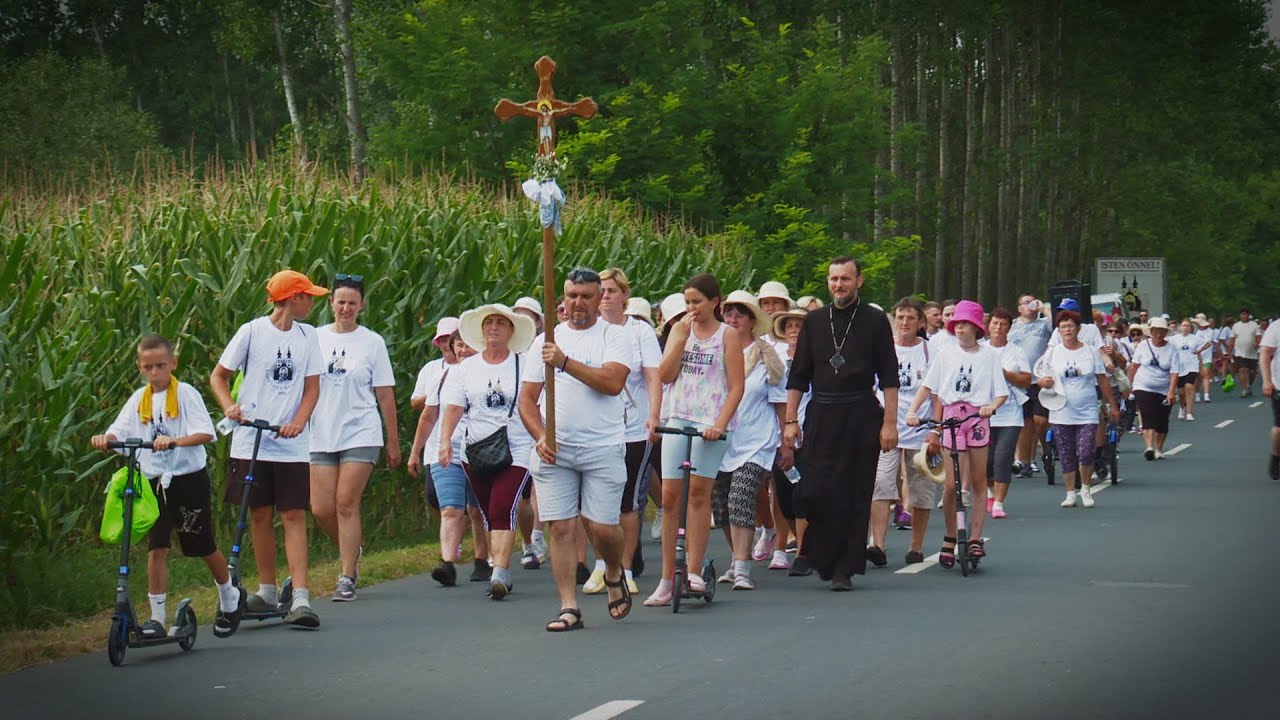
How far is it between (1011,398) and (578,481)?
6781 millimetres

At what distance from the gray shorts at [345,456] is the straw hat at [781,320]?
151 inches

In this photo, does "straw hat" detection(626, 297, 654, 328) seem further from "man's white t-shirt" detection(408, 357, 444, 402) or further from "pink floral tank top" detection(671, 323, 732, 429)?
"pink floral tank top" detection(671, 323, 732, 429)

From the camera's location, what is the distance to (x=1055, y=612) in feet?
36.3

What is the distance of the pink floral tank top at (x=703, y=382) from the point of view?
11672mm

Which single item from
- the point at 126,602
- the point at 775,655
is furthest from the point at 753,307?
the point at 126,602

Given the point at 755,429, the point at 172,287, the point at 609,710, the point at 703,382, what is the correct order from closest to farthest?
the point at 609,710
the point at 703,382
the point at 755,429
the point at 172,287

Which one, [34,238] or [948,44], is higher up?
[948,44]

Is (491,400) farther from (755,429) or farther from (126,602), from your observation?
(126,602)

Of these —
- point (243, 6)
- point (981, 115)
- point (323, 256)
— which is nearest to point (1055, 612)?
point (323, 256)

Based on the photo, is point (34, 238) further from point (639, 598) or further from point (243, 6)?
point (243, 6)

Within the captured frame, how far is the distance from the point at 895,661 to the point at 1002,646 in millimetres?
756

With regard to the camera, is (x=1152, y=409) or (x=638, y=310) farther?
(x=1152, y=409)

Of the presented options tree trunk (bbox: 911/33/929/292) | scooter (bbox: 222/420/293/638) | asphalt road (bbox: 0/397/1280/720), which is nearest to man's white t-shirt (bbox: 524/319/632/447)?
asphalt road (bbox: 0/397/1280/720)

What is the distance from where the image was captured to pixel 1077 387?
19.0 metres
